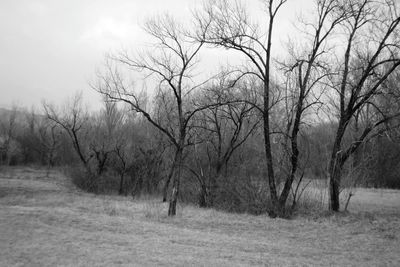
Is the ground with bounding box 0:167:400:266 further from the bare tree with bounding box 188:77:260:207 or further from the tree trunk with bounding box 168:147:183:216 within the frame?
the bare tree with bounding box 188:77:260:207

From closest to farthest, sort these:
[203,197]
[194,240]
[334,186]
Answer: [194,240] → [334,186] → [203,197]

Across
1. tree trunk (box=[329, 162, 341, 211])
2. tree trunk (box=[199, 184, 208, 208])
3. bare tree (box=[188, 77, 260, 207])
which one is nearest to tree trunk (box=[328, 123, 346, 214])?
tree trunk (box=[329, 162, 341, 211])

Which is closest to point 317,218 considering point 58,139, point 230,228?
point 230,228

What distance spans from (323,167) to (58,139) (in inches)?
1507

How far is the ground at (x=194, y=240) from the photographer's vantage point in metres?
7.85

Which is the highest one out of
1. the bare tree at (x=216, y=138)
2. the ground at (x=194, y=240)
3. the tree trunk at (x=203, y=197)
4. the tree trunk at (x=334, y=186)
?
the bare tree at (x=216, y=138)

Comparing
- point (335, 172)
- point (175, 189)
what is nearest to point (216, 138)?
point (335, 172)

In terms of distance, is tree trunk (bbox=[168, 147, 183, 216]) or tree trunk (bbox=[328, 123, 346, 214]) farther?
tree trunk (bbox=[328, 123, 346, 214])

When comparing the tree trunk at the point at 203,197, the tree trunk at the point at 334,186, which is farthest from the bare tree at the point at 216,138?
the tree trunk at the point at 334,186

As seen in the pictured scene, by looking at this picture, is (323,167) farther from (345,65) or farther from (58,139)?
(58,139)

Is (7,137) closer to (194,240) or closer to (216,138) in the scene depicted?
(216,138)

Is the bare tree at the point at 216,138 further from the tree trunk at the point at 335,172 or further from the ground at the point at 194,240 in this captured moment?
the ground at the point at 194,240

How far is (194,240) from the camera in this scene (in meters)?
9.98

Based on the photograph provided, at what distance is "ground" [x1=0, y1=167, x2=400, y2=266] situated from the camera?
7848 mm
